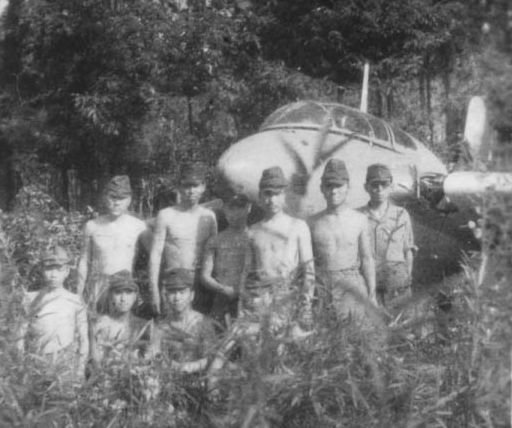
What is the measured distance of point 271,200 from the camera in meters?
5.83

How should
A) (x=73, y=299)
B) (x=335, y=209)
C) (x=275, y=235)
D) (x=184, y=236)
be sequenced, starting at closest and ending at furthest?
(x=73, y=299), (x=275, y=235), (x=335, y=209), (x=184, y=236)

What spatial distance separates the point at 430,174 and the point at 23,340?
207 inches

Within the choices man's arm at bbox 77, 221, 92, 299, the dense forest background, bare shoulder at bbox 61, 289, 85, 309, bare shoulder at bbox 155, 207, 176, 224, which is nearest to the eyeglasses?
bare shoulder at bbox 155, 207, 176, 224

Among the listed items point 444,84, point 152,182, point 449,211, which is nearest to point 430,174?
point 449,211

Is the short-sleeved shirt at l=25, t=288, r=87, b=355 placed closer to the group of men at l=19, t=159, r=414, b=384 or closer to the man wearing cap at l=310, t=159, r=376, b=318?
the group of men at l=19, t=159, r=414, b=384

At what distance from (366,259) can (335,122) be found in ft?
9.18

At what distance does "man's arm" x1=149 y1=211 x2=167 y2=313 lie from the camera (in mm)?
6219

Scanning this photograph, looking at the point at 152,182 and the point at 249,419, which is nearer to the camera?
the point at 249,419

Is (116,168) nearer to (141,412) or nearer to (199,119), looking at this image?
(199,119)

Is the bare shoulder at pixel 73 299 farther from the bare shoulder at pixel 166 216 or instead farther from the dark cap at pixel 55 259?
the bare shoulder at pixel 166 216

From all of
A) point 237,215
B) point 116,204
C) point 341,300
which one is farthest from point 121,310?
point 341,300

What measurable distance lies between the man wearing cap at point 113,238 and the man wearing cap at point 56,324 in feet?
1.85

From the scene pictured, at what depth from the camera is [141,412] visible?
12.2 ft

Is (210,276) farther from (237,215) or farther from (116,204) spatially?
(116,204)
